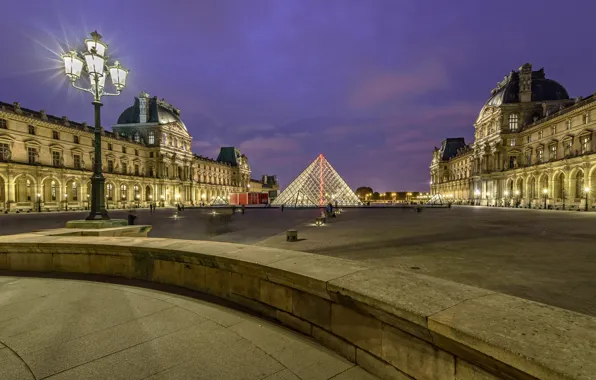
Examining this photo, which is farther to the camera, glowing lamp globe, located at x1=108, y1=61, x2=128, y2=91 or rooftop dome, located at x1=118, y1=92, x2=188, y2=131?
rooftop dome, located at x1=118, y1=92, x2=188, y2=131

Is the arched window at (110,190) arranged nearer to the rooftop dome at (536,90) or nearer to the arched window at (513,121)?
the rooftop dome at (536,90)

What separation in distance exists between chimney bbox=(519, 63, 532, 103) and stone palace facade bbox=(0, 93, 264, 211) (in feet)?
225

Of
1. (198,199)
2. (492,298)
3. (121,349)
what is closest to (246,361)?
(121,349)

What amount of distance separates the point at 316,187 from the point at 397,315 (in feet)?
152

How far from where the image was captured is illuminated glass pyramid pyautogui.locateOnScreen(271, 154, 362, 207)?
46.6 metres

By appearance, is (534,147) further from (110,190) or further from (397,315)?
(110,190)

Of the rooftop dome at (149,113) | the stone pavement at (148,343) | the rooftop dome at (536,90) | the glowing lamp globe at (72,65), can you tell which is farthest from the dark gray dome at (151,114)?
the rooftop dome at (536,90)

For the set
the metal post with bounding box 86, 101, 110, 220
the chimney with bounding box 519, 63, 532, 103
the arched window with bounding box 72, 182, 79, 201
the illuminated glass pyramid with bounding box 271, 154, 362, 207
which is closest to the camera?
the metal post with bounding box 86, 101, 110, 220

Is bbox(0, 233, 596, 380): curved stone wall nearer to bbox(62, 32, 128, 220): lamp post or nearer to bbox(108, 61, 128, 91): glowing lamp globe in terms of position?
bbox(62, 32, 128, 220): lamp post

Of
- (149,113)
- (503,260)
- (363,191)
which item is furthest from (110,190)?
(363,191)

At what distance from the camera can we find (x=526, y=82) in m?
52.2

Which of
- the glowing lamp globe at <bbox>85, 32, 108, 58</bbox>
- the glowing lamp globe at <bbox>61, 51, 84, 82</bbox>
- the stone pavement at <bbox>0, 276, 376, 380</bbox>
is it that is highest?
the glowing lamp globe at <bbox>85, 32, 108, 58</bbox>

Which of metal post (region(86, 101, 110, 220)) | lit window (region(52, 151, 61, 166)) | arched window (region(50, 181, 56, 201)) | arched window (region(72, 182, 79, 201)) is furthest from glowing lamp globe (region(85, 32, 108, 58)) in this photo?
arched window (region(72, 182, 79, 201))

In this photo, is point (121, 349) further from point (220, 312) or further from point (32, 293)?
point (32, 293)
